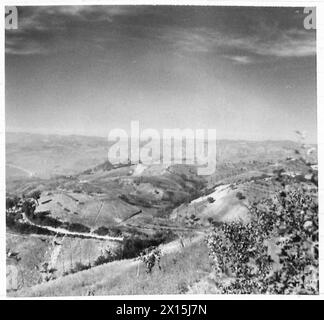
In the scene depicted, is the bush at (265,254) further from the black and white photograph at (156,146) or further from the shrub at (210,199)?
the shrub at (210,199)

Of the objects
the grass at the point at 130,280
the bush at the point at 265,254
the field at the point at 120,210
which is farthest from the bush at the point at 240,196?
the grass at the point at 130,280

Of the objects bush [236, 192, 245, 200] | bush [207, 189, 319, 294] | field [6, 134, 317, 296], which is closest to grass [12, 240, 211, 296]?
field [6, 134, 317, 296]

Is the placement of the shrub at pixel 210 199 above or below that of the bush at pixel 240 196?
below

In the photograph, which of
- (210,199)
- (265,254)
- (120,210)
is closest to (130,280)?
(120,210)

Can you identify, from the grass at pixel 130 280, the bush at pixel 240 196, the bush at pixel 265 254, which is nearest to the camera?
the bush at pixel 265 254

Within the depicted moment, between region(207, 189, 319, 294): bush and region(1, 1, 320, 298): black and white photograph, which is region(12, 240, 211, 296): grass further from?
region(207, 189, 319, 294): bush

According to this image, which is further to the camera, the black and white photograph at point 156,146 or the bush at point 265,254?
the black and white photograph at point 156,146

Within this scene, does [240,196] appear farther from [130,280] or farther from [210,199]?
[130,280]

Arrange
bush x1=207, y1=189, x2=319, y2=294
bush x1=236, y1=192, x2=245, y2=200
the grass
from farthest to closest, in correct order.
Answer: bush x1=236, y1=192, x2=245, y2=200 < the grass < bush x1=207, y1=189, x2=319, y2=294
